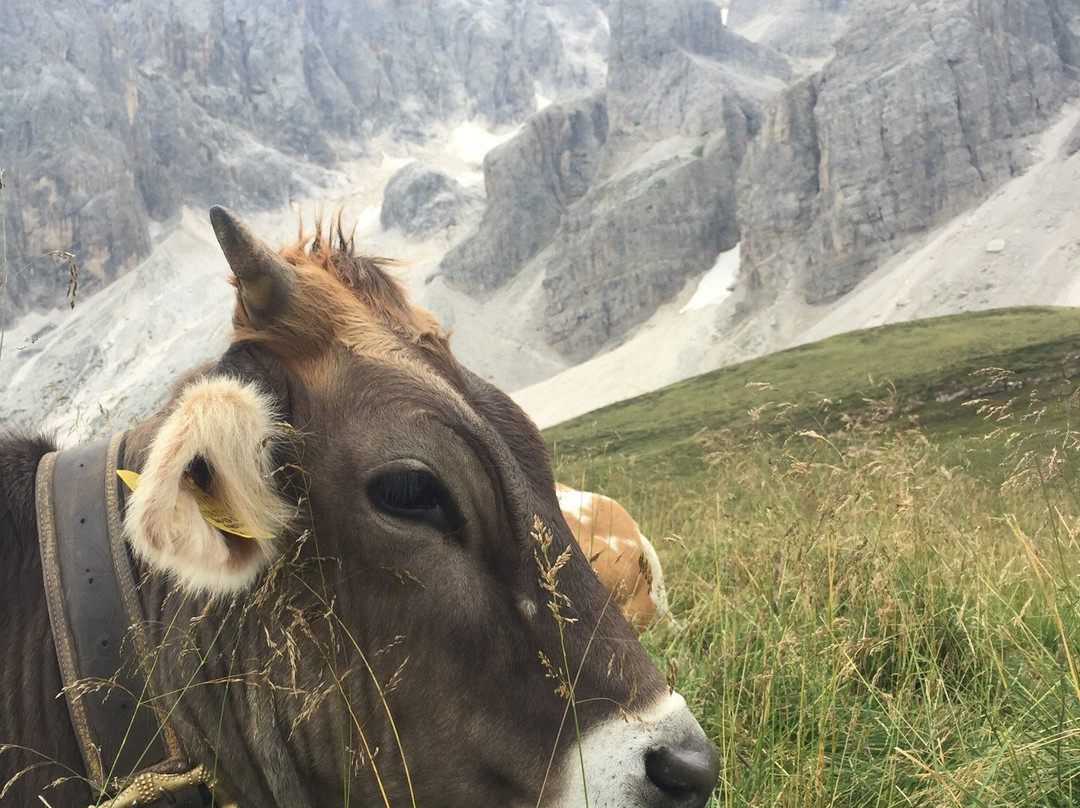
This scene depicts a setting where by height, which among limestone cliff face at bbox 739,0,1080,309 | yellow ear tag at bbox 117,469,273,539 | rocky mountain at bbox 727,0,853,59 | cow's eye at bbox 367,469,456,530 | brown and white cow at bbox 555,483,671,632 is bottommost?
limestone cliff face at bbox 739,0,1080,309

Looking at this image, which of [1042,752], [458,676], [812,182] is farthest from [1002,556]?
[812,182]

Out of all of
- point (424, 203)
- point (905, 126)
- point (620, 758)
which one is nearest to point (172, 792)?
point (620, 758)

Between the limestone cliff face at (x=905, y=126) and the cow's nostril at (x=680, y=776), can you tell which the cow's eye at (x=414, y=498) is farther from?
the limestone cliff face at (x=905, y=126)

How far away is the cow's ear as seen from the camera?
239 cm

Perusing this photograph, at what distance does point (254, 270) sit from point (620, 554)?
4.28 metres

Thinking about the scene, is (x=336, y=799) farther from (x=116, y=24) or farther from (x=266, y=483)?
(x=116, y=24)

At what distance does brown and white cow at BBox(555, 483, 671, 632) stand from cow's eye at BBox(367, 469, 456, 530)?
334 cm

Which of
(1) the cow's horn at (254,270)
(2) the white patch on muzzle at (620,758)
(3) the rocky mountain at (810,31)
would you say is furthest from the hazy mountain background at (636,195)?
(2) the white patch on muzzle at (620,758)

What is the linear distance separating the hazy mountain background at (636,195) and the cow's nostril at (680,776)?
70591 mm

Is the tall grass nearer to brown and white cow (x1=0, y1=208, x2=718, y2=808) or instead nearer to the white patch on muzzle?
the white patch on muzzle

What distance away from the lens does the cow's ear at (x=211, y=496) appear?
94.3 inches

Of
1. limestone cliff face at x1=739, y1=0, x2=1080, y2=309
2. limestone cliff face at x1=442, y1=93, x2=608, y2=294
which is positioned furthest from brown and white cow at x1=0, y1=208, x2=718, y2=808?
limestone cliff face at x1=442, y1=93, x2=608, y2=294

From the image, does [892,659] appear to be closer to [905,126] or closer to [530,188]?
[905,126]

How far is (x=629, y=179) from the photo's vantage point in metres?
146
